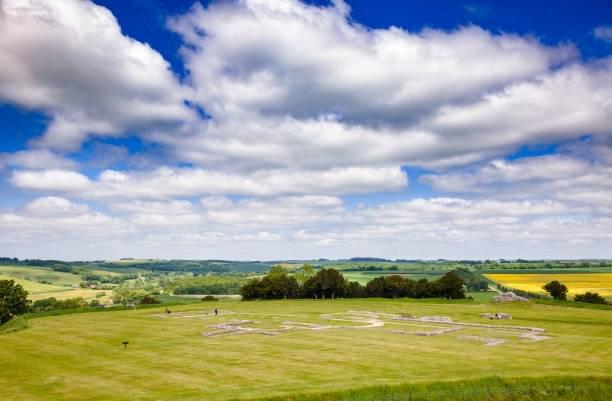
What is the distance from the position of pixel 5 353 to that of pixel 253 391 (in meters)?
34.5

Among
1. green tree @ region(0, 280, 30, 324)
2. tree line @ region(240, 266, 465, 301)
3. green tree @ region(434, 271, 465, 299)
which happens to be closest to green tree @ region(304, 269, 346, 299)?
tree line @ region(240, 266, 465, 301)

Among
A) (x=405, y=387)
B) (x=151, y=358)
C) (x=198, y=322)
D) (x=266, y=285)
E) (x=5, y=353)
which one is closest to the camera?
(x=405, y=387)

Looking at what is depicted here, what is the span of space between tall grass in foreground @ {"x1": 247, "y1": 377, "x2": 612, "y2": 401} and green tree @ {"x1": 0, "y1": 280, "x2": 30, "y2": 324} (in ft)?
310

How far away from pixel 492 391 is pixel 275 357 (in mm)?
20152

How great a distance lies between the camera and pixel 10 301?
9975cm

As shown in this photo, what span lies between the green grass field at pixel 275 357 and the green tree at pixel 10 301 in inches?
1111

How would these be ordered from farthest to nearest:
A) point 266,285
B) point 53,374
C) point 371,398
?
point 266,285
point 53,374
point 371,398

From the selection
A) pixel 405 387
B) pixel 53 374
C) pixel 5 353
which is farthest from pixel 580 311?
pixel 5 353

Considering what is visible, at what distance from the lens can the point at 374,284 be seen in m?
123

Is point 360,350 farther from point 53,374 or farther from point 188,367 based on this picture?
point 53,374

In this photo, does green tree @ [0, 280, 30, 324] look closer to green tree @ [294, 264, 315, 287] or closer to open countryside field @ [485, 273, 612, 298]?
green tree @ [294, 264, 315, 287]

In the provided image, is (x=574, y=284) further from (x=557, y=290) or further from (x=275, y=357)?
(x=275, y=357)

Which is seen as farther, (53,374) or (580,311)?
(580,311)

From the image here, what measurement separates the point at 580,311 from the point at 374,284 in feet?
174
